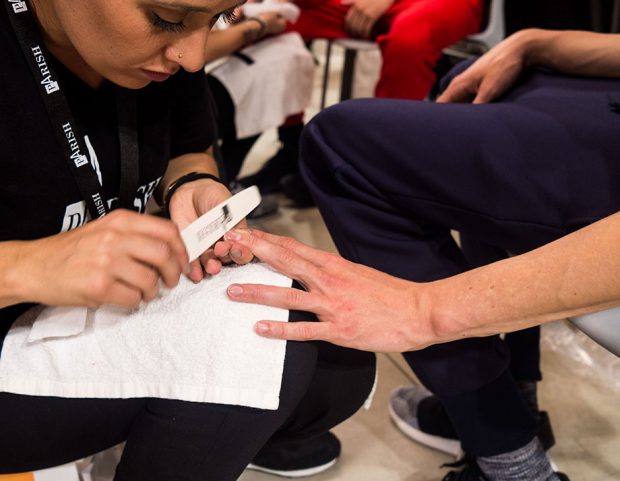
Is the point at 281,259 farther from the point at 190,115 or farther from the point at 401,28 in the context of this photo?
the point at 401,28

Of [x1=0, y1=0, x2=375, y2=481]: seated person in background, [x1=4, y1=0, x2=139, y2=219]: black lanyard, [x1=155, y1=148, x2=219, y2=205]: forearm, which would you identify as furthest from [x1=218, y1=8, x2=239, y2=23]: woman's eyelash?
[x1=155, y1=148, x2=219, y2=205]: forearm

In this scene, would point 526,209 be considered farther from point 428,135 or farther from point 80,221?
point 80,221

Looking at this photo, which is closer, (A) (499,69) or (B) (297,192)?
(A) (499,69)

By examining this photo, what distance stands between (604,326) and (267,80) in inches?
55.2

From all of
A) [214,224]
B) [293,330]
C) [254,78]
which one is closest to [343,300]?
[293,330]

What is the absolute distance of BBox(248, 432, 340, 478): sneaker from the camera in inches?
49.1

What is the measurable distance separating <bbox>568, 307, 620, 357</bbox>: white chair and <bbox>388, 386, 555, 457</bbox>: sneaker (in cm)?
55

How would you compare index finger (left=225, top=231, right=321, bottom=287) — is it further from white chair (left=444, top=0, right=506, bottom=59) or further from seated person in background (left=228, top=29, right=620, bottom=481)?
white chair (left=444, top=0, right=506, bottom=59)

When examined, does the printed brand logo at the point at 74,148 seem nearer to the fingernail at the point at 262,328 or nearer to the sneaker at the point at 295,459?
the fingernail at the point at 262,328

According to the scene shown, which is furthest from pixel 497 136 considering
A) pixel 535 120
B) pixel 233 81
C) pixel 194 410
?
pixel 233 81

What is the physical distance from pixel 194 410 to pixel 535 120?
0.61 m

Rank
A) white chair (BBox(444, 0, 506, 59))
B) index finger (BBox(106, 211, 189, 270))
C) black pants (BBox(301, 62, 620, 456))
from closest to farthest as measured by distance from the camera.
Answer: index finger (BBox(106, 211, 189, 270)) < black pants (BBox(301, 62, 620, 456)) < white chair (BBox(444, 0, 506, 59))

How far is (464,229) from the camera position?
41.0 inches

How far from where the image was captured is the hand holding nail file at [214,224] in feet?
2.70
